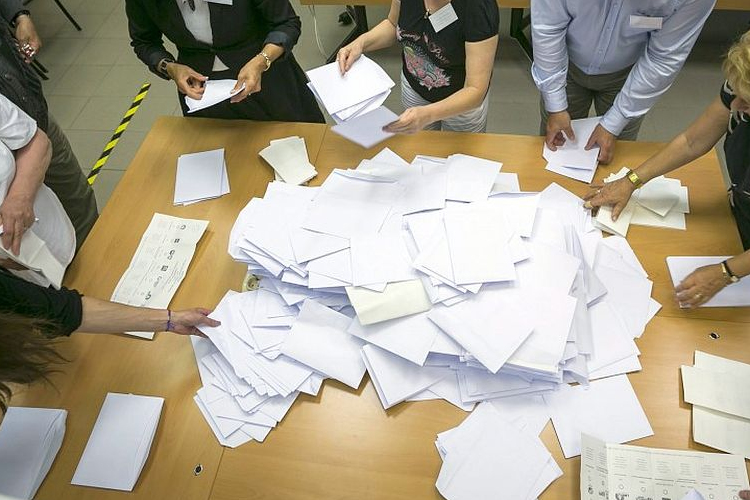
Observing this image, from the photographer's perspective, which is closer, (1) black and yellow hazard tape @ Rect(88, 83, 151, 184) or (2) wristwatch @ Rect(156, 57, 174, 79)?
(2) wristwatch @ Rect(156, 57, 174, 79)

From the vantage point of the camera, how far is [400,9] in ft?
5.45

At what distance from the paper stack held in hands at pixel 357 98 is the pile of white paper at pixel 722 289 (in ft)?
2.86

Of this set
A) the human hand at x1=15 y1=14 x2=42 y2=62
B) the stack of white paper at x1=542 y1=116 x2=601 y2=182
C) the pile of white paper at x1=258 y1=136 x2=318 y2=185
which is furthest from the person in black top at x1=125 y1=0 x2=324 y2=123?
the stack of white paper at x1=542 y1=116 x2=601 y2=182

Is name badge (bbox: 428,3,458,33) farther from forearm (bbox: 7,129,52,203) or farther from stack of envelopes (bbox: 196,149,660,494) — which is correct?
forearm (bbox: 7,129,52,203)

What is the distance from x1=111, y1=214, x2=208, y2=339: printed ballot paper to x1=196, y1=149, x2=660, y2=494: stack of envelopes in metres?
0.21

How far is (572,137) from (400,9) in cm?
70

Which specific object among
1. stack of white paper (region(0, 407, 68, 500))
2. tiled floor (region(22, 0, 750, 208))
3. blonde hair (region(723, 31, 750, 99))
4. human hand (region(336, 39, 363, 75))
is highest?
human hand (region(336, 39, 363, 75))

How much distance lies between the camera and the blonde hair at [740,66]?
113cm

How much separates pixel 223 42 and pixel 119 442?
131 centimetres

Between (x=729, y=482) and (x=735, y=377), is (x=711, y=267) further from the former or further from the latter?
(x=729, y=482)

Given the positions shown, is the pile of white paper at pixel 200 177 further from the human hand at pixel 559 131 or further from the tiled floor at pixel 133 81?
the tiled floor at pixel 133 81

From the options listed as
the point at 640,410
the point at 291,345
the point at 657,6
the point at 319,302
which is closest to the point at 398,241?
the point at 319,302

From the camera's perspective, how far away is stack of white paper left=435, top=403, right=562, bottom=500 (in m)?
1.12

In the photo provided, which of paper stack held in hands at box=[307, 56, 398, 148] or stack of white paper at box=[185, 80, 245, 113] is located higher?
stack of white paper at box=[185, 80, 245, 113]
